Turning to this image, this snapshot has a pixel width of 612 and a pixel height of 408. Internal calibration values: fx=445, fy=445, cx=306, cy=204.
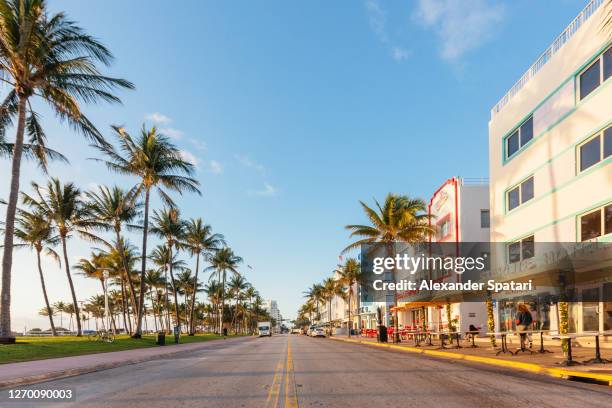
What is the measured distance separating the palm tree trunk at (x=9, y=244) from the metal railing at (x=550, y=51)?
81.0 ft

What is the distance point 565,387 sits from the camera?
29.1 ft

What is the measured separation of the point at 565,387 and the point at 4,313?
19851 mm

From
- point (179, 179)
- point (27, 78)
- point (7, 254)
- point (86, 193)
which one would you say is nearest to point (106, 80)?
point (27, 78)

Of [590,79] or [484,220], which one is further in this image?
[484,220]

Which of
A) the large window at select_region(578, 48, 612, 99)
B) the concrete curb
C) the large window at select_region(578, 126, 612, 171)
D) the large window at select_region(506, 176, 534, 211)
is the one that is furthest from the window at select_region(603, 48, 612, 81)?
the concrete curb

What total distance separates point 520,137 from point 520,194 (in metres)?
3.16

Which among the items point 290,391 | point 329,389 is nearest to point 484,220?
point 329,389

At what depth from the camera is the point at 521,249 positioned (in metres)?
24.2

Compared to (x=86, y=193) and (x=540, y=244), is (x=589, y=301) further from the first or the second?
(x=86, y=193)

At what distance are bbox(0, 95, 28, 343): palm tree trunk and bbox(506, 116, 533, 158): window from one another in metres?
24.7

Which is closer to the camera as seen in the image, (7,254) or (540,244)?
(7,254)

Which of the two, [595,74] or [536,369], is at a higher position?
[595,74]

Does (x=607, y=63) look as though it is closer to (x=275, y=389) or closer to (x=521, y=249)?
(x=521, y=249)

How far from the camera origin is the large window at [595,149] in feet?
55.9
